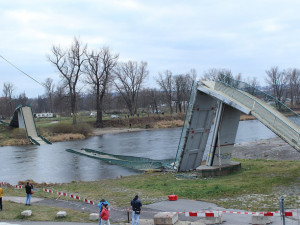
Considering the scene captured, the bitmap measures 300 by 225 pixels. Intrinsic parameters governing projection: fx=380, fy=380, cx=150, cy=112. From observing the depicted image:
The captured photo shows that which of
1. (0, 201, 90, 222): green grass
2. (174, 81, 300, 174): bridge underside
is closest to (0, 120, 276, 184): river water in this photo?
(174, 81, 300, 174): bridge underside

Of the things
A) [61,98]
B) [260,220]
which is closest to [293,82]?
[61,98]

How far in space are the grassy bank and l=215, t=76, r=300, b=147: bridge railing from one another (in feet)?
7.72

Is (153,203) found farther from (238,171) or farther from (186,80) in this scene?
(186,80)

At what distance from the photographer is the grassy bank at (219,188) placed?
15.2 m

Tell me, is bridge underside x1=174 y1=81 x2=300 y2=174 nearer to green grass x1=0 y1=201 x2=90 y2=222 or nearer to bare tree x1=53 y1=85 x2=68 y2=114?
green grass x1=0 y1=201 x2=90 y2=222

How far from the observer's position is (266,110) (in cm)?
1956

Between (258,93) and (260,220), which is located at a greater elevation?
(258,93)

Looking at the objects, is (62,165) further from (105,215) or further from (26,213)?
(105,215)

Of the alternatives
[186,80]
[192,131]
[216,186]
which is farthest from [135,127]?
[216,186]

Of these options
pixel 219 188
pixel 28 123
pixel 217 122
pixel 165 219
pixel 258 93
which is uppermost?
pixel 258 93

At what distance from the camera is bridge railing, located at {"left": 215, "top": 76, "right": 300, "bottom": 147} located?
1841 cm

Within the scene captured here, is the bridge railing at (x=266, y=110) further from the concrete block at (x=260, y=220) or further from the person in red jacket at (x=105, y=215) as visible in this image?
the person in red jacket at (x=105, y=215)

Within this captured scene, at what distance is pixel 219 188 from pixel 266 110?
5058 millimetres

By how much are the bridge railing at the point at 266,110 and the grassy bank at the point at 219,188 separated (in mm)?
2352
